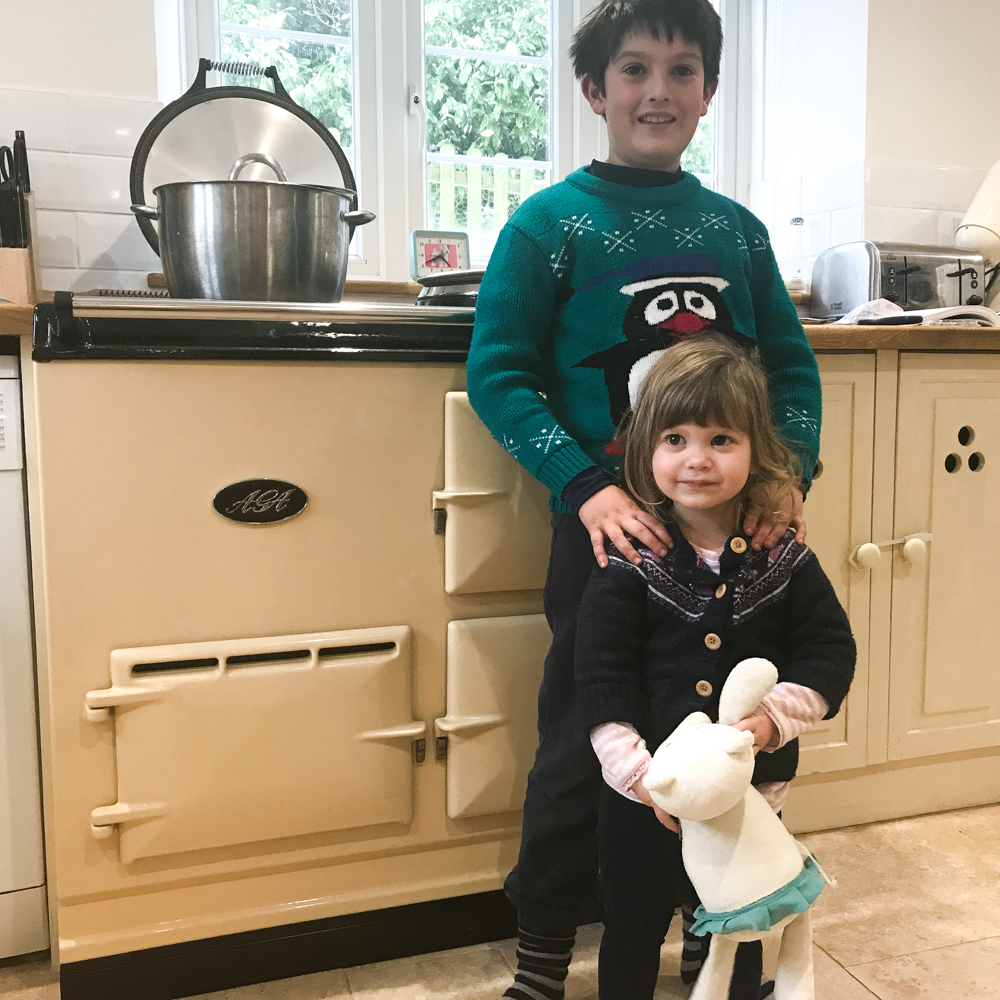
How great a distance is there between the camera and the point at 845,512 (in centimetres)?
146

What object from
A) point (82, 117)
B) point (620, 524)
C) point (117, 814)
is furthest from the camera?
point (82, 117)

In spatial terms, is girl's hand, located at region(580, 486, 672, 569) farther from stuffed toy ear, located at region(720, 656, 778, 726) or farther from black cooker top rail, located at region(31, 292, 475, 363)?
black cooker top rail, located at region(31, 292, 475, 363)

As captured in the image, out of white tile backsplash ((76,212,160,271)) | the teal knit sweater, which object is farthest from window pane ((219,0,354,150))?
the teal knit sweater

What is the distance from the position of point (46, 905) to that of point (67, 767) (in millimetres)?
261

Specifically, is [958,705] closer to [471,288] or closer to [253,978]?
[471,288]

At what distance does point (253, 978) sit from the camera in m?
1.16

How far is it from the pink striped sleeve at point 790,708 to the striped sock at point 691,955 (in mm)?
382

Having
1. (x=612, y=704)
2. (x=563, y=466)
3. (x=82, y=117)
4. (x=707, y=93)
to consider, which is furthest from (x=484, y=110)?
(x=612, y=704)

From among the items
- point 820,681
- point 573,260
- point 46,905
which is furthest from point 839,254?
point 46,905

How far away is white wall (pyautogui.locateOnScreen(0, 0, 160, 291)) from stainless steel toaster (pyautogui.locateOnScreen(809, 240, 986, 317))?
57.2 inches

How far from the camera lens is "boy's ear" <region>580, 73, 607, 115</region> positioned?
1.09 m

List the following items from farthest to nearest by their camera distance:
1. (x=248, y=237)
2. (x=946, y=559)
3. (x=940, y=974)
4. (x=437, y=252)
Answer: (x=437, y=252) < (x=946, y=559) < (x=248, y=237) < (x=940, y=974)

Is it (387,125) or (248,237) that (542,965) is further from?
(387,125)

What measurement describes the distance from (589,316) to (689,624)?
0.36 metres
